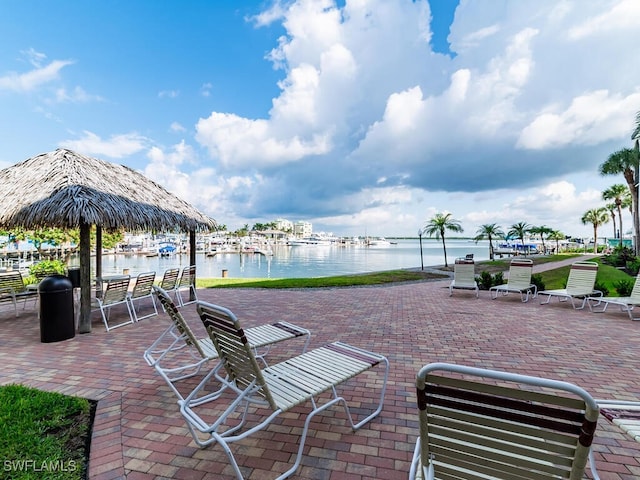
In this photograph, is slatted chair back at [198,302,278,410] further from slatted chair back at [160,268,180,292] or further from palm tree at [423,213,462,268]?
palm tree at [423,213,462,268]

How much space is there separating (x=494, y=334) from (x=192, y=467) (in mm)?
5333

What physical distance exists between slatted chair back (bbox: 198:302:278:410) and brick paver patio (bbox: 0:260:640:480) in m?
0.53

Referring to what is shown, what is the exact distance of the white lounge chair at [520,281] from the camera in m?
8.96

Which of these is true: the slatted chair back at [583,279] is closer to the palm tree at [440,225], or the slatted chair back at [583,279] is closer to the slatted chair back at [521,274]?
the slatted chair back at [521,274]

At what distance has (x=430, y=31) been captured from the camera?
558 inches

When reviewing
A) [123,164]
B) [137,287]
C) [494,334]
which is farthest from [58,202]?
[494,334]

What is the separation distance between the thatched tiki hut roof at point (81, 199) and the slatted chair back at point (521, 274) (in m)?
9.85

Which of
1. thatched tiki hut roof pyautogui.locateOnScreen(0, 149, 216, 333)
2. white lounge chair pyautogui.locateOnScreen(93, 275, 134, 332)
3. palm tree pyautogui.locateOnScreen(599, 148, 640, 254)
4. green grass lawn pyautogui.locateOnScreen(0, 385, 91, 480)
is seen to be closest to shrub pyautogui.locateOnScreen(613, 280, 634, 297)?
green grass lawn pyautogui.locateOnScreen(0, 385, 91, 480)

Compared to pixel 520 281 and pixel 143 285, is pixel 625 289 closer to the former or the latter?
pixel 520 281

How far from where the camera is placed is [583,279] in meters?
Answer: 8.20

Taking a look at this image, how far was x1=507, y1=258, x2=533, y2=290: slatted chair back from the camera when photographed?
9115mm

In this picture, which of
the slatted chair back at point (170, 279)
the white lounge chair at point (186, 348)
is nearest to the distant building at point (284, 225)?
the slatted chair back at point (170, 279)

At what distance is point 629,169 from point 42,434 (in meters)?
36.2

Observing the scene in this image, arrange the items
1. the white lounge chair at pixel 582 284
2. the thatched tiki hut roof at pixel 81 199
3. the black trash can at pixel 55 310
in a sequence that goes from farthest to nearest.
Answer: the white lounge chair at pixel 582 284 < the thatched tiki hut roof at pixel 81 199 < the black trash can at pixel 55 310
